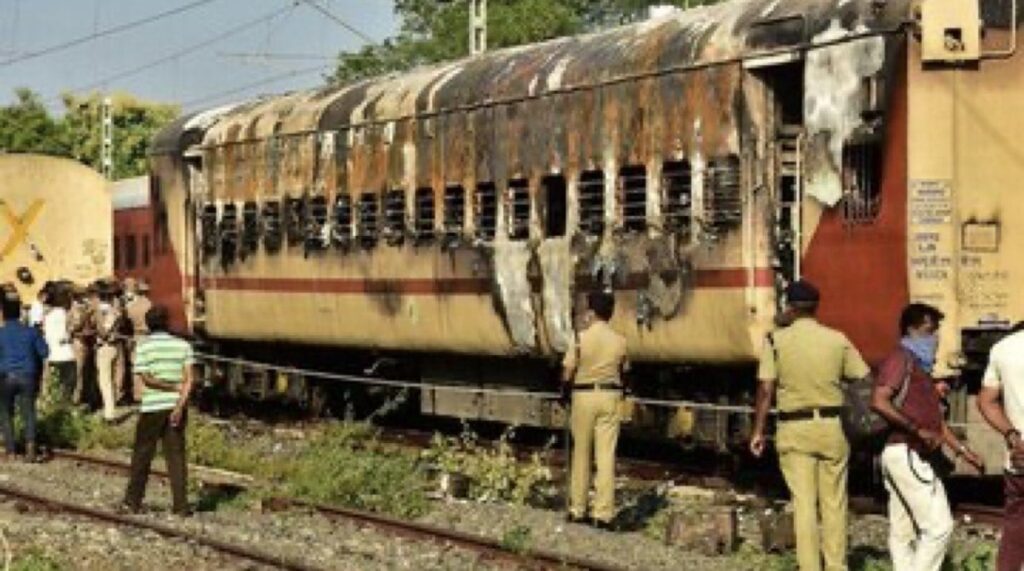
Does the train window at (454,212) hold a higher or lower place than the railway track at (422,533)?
higher

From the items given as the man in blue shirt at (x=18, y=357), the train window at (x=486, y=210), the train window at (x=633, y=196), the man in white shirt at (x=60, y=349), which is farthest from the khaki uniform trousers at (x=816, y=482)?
the man in white shirt at (x=60, y=349)

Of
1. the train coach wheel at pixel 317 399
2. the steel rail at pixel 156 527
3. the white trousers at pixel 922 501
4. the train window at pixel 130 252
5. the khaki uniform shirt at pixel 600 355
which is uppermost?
the train window at pixel 130 252

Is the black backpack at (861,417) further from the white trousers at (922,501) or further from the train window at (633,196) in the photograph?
the train window at (633,196)

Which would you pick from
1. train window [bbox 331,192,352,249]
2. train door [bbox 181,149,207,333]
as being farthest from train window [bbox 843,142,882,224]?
train door [bbox 181,149,207,333]

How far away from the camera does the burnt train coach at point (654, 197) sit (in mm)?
13391

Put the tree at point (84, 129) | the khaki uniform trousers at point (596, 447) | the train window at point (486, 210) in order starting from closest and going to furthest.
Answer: the khaki uniform trousers at point (596, 447) → the train window at point (486, 210) → the tree at point (84, 129)

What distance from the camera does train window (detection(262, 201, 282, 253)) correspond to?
22562mm

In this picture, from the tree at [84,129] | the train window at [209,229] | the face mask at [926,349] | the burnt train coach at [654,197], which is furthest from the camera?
the tree at [84,129]

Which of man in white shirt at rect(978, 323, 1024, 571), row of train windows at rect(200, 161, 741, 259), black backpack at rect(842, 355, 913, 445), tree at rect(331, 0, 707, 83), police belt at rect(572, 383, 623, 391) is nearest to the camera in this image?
man in white shirt at rect(978, 323, 1024, 571)

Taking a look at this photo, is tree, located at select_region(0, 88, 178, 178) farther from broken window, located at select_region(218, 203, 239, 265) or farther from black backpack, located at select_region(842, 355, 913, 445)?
black backpack, located at select_region(842, 355, 913, 445)

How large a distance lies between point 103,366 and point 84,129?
55898 mm

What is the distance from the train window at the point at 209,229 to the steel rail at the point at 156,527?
6763mm

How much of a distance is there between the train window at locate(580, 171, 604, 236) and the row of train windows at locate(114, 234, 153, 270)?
12923 mm

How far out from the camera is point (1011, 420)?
31.9 feet
